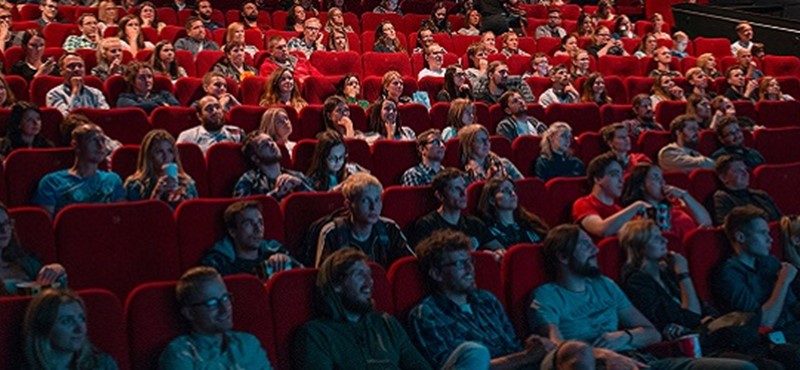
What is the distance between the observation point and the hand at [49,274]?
4.55 feet

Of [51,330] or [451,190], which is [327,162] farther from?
[51,330]

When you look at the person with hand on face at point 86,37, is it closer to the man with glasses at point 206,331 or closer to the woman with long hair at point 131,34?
the woman with long hair at point 131,34

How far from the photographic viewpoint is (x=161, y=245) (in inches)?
63.4

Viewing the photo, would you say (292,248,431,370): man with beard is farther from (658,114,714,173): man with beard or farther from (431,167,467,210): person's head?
(658,114,714,173): man with beard

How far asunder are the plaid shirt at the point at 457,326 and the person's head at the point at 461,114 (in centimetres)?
94

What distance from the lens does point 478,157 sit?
2.19 m

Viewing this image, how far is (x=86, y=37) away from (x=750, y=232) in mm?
1877

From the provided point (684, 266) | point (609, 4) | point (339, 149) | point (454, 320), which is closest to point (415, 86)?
point (339, 149)

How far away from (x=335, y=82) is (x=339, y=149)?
2.64 feet

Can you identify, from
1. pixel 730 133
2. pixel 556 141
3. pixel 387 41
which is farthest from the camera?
pixel 387 41

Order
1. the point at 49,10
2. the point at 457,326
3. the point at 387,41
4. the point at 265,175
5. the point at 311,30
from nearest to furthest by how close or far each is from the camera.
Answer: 1. the point at 457,326
2. the point at 265,175
3. the point at 49,10
4. the point at 311,30
5. the point at 387,41

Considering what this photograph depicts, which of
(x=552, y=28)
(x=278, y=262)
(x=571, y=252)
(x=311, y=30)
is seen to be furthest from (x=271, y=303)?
(x=552, y=28)

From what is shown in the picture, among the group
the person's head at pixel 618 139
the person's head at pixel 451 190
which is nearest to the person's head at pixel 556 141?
the person's head at pixel 618 139

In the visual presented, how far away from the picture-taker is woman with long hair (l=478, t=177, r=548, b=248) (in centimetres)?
188
